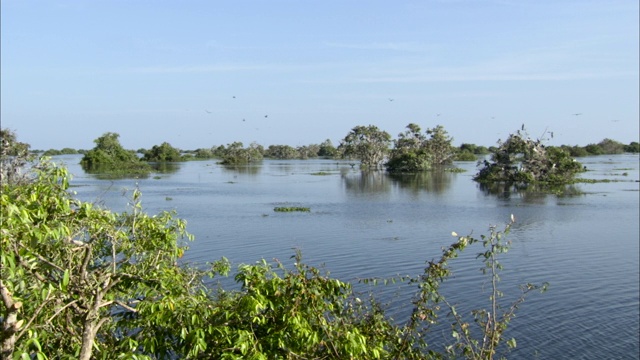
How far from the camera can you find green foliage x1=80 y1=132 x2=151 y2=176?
88881 mm

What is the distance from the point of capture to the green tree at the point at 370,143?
103 metres

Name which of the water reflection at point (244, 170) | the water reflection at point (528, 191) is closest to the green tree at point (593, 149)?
the water reflection at point (244, 170)

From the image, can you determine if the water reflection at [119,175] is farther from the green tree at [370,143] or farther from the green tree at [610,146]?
the green tree at [610,146]

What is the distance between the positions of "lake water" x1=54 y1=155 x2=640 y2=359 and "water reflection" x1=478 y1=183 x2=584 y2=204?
26 centimetres

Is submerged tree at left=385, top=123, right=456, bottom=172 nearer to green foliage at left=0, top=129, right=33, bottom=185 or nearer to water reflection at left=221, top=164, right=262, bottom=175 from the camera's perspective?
water reflection at left=221, top=164, right=262, bottom=175

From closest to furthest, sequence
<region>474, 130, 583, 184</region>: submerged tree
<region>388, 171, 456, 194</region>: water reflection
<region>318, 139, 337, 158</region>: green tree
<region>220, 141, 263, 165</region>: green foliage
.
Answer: <region>388, 171, 456, 194</region>: water reflection < <region>474, 130, 583, 184</region>: submerged tree < <region>220, 141, 263, 165</region>: green foliage < <region>318, 139, 337, 158</region>: green tree

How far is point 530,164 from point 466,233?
37.7 m

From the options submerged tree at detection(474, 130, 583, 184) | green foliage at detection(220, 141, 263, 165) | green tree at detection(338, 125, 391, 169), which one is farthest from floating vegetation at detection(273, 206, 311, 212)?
green foliage at detection(220, 141, 263, 165)

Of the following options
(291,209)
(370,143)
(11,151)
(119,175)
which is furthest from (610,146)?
(11,151)

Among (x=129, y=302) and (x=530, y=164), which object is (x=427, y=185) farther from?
(x=129, y=302)

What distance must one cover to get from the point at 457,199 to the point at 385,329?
4165 centimetres

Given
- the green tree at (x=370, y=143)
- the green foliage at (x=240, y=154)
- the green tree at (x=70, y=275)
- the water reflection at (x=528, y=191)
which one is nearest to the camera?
the green tree at (x=70, y=275)

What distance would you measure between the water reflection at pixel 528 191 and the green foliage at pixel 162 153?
3228 inches

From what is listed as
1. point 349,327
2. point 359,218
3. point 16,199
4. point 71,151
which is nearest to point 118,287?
point 16,199
